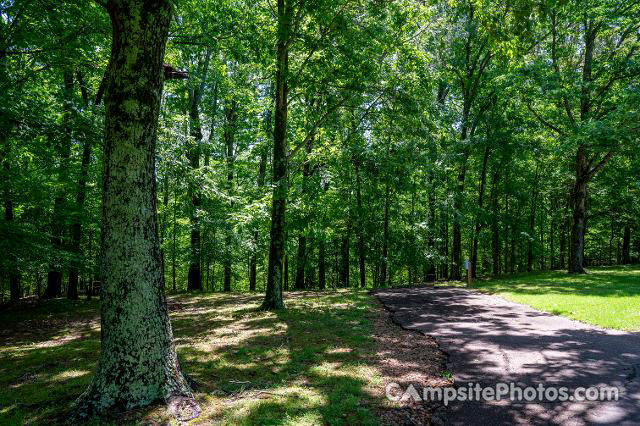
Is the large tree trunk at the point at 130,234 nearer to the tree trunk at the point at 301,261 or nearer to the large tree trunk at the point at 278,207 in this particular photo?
the large tree trunk at the point at 278,207

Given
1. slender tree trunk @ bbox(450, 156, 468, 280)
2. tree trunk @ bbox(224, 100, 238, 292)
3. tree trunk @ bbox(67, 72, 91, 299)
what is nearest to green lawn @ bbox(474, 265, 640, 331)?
slender tree trunk @ bbox(450, 156, 468, 280)

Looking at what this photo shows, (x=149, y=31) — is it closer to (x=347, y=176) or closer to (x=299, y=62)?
(x=299, y=62)

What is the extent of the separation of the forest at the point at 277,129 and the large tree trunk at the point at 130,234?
19 millimetres

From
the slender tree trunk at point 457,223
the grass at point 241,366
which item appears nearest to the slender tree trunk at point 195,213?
the grass at point 241,366

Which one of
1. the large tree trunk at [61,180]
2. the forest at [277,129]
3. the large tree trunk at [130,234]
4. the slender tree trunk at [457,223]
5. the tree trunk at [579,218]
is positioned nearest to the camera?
the large tree trunk at [130,234]

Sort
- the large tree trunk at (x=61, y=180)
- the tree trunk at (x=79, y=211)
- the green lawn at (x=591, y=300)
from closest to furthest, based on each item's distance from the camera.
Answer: the large tree trunk at (x=61, y=180) → the green lawn at (x=591, y=300) → the tree trunk at (x=79, y=211)

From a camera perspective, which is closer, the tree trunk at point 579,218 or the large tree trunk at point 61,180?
the large tree trunk at point 61,180

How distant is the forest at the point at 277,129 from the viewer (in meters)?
3.81

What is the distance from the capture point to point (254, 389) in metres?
4.54

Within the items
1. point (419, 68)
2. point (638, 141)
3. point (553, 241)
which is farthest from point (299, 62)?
point (553, 241)

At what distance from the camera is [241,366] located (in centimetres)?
559

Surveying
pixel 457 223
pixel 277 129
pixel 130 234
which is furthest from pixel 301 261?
pixel 130 234

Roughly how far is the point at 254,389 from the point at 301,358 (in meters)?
1.49

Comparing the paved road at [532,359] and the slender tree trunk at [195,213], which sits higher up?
the slender tree trunk at [195,213]
